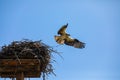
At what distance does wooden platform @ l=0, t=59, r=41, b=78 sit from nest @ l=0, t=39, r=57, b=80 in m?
0.18

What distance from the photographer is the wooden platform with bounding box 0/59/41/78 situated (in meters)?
6.07

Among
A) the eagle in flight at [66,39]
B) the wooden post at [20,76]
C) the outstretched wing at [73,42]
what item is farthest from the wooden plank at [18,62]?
the outstretched wing at [73,42]

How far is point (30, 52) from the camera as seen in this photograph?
21.3ft

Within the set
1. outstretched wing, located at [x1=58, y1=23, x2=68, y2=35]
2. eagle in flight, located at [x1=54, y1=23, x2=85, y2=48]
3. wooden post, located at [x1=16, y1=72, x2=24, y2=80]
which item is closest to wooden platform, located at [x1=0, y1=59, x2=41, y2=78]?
wooden post, located at [x1=16, y1=72, x2=24, y2=80]

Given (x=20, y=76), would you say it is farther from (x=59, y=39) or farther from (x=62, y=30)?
(x=62, y=30)

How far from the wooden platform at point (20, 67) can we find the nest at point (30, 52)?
0.58 ft

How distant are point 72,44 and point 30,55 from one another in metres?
1.93

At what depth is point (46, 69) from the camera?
23.3ft

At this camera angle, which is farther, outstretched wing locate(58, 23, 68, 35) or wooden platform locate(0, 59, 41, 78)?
outstretched wing locate(58, 23, 68, 35)

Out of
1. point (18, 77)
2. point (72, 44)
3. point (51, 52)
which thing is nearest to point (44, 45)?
point (51, 52)

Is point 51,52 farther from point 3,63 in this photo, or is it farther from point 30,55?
point 3,63

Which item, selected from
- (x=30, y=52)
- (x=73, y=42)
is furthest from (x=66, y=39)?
(x=30, y=52)

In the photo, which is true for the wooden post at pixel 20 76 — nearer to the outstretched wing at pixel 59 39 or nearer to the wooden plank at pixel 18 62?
the wooden plank at pixel 18 62

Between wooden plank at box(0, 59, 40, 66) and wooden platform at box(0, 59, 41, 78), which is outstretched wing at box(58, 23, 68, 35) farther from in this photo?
wooden plank at box(0, 59, 40, 66)
